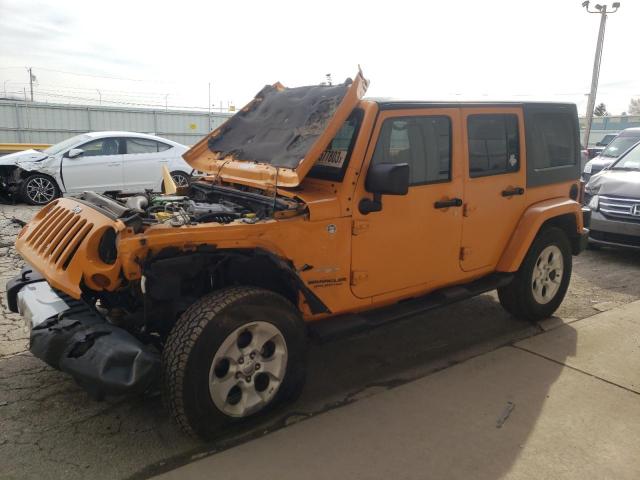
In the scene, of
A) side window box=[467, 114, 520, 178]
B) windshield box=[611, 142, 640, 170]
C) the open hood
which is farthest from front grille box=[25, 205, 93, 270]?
windshield box=[611, 142, 640, 170]

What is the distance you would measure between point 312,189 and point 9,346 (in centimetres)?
270

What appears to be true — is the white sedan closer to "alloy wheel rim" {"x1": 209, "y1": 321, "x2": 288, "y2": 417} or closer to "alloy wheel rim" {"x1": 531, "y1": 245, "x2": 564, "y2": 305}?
"alloy wheel rim" {"x1": 531, "y1": 245, "x2": 564, "y2": 305}

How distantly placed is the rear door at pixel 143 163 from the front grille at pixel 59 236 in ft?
23.0

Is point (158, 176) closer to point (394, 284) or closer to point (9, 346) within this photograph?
point (9, 346)

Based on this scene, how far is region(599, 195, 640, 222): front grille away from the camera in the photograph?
704cm

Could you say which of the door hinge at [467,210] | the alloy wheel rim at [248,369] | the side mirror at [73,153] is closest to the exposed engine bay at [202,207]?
the alloy wheel rim at [248,369]

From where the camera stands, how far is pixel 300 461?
284 centimetres

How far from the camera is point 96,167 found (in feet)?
33.2

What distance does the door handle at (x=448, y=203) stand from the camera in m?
3.90

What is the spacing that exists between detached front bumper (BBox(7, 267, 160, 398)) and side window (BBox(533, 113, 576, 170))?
363 cm

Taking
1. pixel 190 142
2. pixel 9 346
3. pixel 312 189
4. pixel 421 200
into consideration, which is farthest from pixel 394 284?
pixel 190 142

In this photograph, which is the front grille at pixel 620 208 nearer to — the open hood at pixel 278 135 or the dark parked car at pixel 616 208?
the dark parked car at pixel 616 208

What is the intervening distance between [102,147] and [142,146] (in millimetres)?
766

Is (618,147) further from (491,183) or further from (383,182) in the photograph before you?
(383,182)
